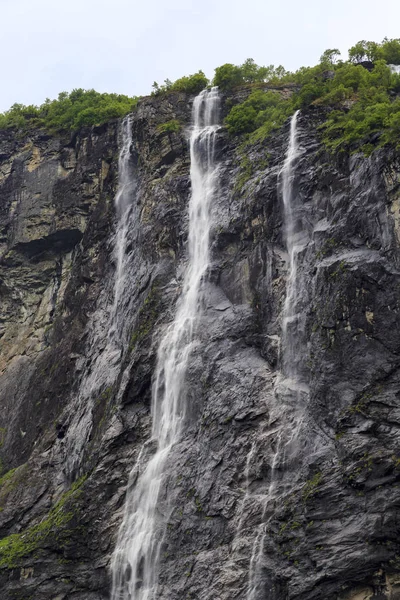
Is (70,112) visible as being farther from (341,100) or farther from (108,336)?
(341,100)

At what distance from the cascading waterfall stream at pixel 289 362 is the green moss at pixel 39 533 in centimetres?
889

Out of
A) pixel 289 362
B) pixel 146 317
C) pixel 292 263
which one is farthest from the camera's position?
pixel 146 317

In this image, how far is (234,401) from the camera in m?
26.3

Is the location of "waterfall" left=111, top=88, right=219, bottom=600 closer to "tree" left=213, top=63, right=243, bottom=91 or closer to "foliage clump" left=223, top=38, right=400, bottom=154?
"foliage clump" left=223, top=38, right=400, bottom=154

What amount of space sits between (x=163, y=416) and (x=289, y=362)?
5927mm

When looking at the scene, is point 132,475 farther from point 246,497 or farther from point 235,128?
point 235,128

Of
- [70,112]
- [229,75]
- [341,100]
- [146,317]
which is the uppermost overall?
[70,112]

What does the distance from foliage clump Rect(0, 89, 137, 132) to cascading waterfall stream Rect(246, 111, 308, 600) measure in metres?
18.4

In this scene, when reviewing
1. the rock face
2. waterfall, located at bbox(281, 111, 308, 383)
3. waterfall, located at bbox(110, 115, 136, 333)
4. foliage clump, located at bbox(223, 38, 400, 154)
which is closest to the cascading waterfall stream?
waterfall, located at bbox(281, 111, 308, 383)

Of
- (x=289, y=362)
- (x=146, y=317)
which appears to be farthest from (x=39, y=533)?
(x=289, y=362)

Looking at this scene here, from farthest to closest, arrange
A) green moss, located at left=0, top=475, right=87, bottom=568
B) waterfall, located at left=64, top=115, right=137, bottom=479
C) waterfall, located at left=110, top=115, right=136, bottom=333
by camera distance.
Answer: waterfall, located at left=110, top=115, right=136, bottom=333, waterfall, located at left=64, top=115, right=137, bottom=479, green moss, located at left=0, top=475, right=87, bottom=568

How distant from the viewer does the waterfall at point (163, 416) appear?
2494 centimetres

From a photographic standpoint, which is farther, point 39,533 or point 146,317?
point 146,317

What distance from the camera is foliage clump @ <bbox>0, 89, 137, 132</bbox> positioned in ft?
156
